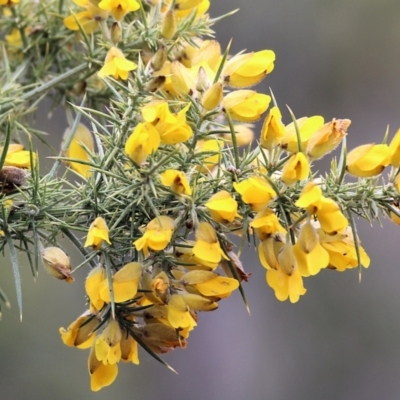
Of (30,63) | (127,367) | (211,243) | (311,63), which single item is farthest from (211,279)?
(311,63)

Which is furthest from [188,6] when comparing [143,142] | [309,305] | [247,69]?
[309,305]

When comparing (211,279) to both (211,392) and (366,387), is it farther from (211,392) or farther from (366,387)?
(366,387)

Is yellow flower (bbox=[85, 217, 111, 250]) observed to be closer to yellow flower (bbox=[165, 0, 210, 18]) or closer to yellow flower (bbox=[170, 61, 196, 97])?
yellow flower (bbox=[170, 61, 196, 97])

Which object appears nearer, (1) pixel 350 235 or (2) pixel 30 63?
(1) pixel 350 235

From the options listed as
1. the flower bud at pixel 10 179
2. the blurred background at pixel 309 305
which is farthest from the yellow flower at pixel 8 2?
the blurred background at pixel 309 305

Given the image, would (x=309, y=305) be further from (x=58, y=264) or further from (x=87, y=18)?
(x=58, y=264)

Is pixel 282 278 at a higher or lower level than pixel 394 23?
higher

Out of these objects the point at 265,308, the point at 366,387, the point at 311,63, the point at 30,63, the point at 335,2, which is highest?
the point at 30,63

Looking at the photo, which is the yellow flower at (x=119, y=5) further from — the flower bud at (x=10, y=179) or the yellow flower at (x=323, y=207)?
the yellow flower at (x=323, y=207)
